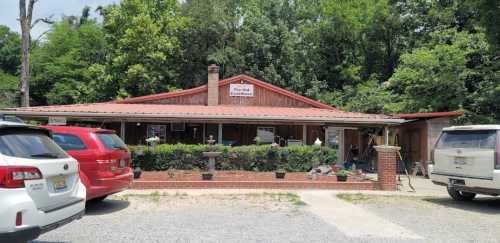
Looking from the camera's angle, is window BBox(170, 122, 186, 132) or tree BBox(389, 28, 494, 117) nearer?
window BBox(170, 122, 186, 132)

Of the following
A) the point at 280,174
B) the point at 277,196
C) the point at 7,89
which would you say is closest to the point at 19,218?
the point at 277,196

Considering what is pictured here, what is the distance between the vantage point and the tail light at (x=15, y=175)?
4621 millimetres

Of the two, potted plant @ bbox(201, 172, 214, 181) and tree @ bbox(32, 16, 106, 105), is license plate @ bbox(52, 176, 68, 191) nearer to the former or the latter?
potted plant @ bbox(201, 172, 214, 181)

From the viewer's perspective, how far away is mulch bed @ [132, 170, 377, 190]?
12.6m

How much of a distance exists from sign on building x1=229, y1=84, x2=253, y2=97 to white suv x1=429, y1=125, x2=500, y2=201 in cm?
1276

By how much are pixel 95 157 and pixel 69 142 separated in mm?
683

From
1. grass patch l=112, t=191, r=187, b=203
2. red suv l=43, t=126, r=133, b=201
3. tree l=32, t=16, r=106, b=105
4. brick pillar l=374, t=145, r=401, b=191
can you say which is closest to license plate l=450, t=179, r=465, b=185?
brick pillar l=374, t=145, r=401, b=191

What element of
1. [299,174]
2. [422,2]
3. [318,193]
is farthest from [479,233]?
[422,2]

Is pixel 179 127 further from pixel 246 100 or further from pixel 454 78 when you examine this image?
pixel 454 78

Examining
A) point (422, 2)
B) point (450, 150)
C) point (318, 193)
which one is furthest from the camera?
point (422, 2)

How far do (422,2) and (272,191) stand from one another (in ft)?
84.4

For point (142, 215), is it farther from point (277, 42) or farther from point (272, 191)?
point (277, 42)

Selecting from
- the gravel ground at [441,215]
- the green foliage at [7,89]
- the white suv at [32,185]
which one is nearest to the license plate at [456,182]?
the gravel ground at [441,215]

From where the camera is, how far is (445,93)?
934 inches
